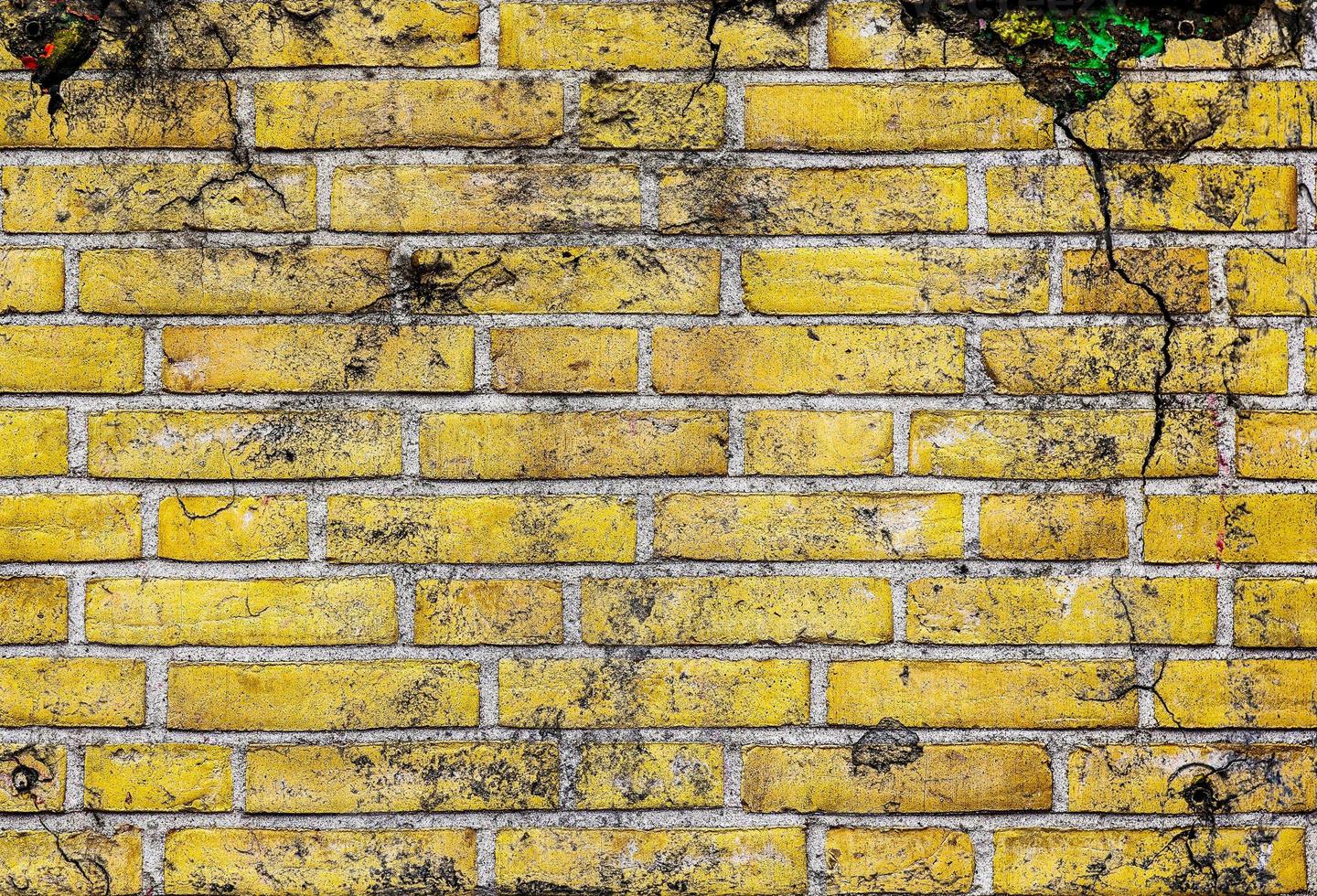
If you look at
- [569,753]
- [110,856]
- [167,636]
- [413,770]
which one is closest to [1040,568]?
[569,753]

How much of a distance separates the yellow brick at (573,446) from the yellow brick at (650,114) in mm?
370

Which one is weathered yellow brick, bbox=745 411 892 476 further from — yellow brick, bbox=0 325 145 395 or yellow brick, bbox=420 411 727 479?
yellow brick, bbox=0 325 145 395

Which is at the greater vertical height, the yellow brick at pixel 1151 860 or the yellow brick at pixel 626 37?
the yellow brick at pixel 626 37

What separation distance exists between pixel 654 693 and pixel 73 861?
2.68 feet

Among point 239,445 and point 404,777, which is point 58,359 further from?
point 404,777

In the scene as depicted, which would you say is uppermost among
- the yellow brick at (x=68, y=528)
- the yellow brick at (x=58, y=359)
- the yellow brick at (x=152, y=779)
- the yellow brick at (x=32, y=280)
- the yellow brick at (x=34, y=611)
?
the yellow brick at (x=32, y=280)

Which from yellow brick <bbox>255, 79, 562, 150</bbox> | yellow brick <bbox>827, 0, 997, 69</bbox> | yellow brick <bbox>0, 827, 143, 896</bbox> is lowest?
yellow brick <bbox>0, 827, 143, 896</bbox>

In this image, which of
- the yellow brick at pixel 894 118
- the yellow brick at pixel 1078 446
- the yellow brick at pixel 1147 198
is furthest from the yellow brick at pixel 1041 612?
the yellow brick at pixel 894 118

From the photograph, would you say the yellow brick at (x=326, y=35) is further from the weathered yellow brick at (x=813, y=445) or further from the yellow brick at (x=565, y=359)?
the weathered yellow brick at (x=813, y=445)

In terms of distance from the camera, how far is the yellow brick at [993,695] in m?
1.62

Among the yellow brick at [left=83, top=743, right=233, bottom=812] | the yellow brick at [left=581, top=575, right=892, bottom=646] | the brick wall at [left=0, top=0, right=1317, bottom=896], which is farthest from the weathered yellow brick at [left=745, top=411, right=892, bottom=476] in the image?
the yellow brick at [left=83, top=743, right=233, bottom=812]

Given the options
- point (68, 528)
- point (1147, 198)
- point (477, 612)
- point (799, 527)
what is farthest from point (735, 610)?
point (68, 528)

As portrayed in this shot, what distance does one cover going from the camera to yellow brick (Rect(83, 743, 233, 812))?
1.62m

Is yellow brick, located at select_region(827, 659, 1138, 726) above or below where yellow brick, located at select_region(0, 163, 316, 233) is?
below
